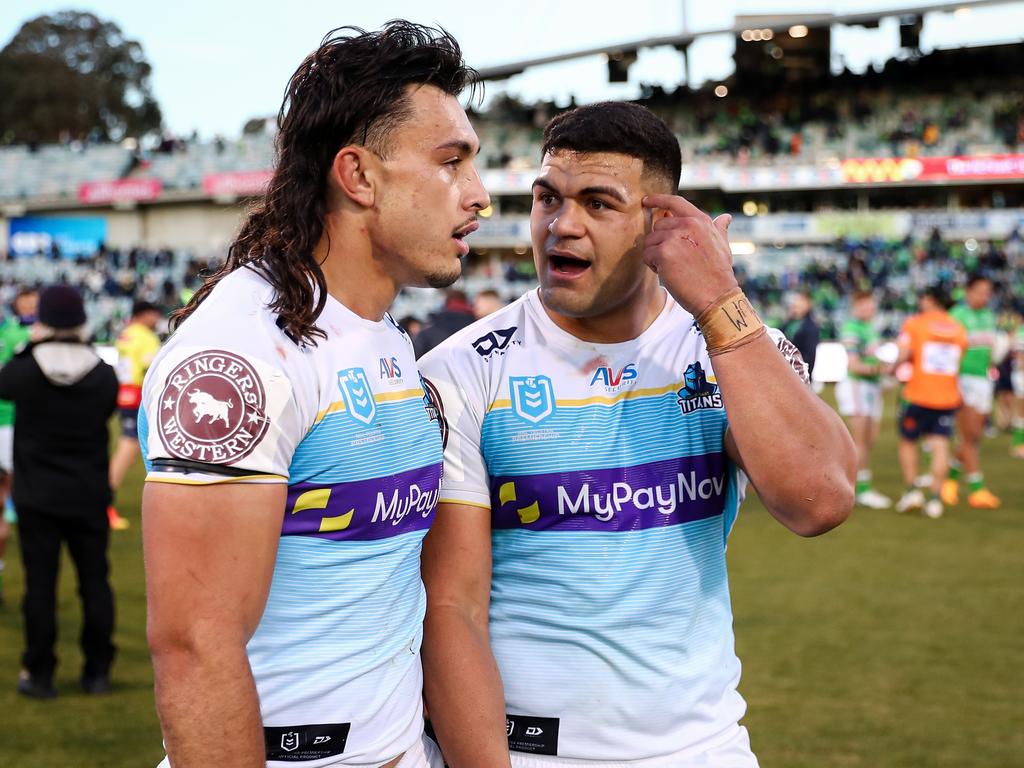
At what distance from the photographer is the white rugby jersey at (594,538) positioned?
261 cm

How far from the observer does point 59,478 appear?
6.70 meters

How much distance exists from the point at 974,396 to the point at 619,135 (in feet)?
36.3

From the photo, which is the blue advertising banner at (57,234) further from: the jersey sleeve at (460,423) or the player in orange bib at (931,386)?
the jersey sleeve at (460,423)

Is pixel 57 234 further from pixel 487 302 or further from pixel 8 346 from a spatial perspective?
pixel 487 302

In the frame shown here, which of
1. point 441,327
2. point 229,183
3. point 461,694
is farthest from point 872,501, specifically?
point 229,183

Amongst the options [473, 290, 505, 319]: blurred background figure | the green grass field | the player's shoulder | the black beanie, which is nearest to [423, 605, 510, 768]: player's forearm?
the player's shoulder

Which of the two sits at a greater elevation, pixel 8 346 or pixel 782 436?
pixel 782 436

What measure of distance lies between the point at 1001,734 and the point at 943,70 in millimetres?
50695

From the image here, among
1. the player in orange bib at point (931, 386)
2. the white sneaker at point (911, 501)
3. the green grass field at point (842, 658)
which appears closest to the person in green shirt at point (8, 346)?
the green grass field at point (842, 658)

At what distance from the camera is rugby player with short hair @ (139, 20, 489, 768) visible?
1830mm

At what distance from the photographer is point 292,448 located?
1970mm

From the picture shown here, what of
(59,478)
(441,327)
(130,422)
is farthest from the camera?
(130,422)

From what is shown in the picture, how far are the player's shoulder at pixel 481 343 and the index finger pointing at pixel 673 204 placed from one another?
41cm

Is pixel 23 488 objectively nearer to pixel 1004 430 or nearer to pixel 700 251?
pixel 700 251
